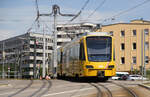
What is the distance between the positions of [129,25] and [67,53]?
120ft

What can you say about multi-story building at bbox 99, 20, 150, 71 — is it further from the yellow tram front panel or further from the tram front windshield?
the yellow tram front panel

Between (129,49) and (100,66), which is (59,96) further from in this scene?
(129,49)

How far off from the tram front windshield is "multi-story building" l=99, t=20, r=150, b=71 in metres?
39.8

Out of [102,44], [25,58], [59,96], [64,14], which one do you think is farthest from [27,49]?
[59,96]

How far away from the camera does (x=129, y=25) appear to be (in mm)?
63062

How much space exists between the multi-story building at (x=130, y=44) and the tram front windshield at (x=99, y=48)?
3977 centimetres

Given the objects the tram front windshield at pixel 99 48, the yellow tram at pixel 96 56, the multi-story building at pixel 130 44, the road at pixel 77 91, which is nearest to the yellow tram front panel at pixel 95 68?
the yellow tram at pixel 96 56

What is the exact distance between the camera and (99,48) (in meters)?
22.5

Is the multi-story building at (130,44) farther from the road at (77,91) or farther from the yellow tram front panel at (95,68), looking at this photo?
the road at (77,91)

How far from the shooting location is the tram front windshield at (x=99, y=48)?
22250 mm

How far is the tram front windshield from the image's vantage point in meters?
22.2

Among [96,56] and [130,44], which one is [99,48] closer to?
[96,56]

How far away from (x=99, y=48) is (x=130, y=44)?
41.7 meters

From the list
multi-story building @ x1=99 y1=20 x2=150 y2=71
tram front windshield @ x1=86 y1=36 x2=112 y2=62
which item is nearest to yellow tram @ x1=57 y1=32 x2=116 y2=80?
tram front windshield @ x1=86 y1=36 x2=112 y2=62
